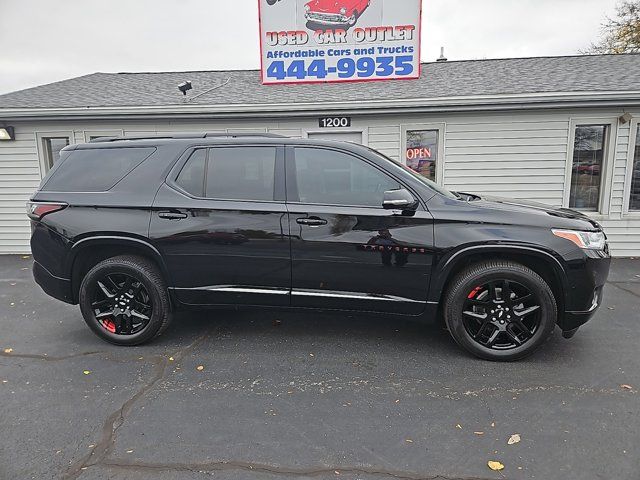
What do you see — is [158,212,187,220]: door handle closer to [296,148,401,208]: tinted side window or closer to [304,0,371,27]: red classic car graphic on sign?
[296,148,401,208]: tinted side window

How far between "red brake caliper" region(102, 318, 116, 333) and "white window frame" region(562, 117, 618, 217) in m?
7.43

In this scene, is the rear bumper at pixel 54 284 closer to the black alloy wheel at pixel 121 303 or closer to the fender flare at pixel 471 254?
the black alloy wheel at pixel 121 303

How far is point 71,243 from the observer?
369cm

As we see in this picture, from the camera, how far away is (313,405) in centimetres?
285

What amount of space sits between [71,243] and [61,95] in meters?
6.33

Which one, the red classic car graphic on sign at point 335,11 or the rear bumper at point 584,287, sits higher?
the red classic car graphic on sign at point 335,11

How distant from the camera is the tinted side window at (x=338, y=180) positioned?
11.3ft

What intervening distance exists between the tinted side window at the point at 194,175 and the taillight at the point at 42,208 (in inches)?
43.8

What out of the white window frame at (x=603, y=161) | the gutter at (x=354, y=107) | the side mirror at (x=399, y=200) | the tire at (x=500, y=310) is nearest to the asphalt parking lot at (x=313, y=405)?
the tire at (x=500, y=310)

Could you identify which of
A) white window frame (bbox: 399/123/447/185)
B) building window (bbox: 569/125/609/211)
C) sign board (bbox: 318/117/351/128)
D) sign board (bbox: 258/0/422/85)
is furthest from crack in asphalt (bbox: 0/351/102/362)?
building window (bbox: 569/125/609/211)

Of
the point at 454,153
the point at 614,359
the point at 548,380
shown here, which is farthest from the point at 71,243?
the point at 454,153

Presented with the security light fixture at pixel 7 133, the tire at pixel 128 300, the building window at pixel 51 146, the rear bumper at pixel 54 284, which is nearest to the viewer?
the tire at pixel 128 300

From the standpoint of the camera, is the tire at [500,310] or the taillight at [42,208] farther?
the taillight at [42,208]

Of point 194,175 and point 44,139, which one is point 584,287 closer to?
point 194,175
